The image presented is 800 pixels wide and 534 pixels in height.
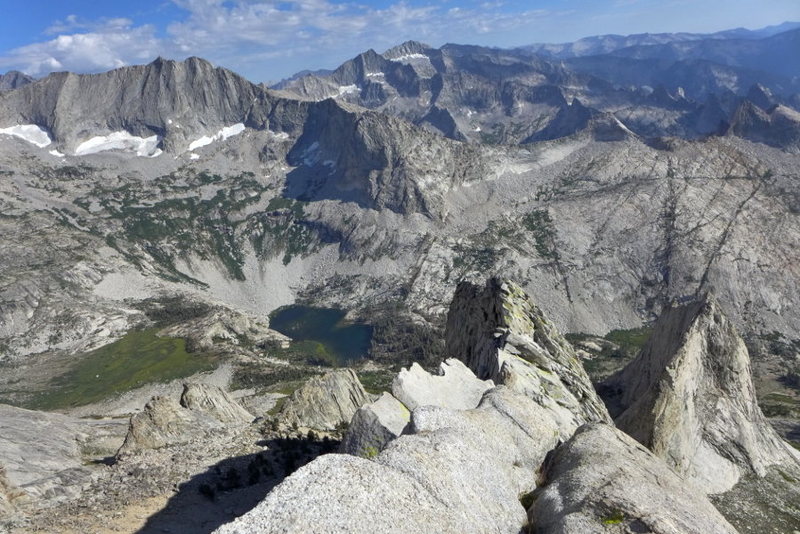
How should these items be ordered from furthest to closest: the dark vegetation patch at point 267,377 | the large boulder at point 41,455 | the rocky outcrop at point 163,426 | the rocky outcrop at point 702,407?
the dark vegetation patch at point 267,377
the rocky outcrop at point 163,426
the rocky outcrop at point 702,407
the large boulder at point 41,455

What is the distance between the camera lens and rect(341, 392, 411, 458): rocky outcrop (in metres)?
29.2

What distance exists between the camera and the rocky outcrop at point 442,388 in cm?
3459

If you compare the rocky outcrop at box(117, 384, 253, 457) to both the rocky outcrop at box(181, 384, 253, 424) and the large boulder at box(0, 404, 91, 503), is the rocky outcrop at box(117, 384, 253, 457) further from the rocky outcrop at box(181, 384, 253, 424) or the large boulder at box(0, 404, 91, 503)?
the rocky outcrop at box(181, 384, 253, 424)

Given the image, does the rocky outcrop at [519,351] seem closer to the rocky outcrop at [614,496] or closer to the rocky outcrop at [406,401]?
the rocky outcrop at [406,401]

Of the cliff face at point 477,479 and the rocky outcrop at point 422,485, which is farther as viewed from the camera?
the cliff face at point 477,479

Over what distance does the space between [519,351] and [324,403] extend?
22.7 m

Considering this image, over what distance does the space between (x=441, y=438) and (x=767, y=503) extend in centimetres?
3401

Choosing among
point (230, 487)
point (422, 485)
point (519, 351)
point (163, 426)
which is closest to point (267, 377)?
point (163, 426)

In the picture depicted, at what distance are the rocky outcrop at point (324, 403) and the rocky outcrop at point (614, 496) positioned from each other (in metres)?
28.3

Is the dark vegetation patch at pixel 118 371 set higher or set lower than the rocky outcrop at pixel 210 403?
lower

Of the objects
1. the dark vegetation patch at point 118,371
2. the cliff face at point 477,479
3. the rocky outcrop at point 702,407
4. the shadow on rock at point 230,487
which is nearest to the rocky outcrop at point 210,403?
the shadow on rock at point 230,487

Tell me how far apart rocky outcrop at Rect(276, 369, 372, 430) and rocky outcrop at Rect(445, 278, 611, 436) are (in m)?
12.6

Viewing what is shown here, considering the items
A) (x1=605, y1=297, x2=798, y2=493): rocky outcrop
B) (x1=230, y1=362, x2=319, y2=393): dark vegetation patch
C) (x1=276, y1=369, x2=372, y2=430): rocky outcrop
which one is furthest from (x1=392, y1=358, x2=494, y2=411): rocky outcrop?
(x1=230, y1=362, x2=319, y2=393): dark vegetation patch

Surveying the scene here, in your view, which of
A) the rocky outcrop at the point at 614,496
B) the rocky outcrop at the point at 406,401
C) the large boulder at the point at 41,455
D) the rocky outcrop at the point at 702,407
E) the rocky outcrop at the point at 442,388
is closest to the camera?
the rocky outcrop at the point at 614,496
